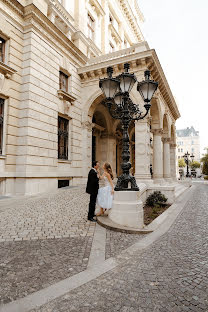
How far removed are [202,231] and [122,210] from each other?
2255 mm

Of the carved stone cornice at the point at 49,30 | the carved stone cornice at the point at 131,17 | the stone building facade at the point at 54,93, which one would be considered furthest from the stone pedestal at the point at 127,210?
the carved stone cornice at the point at 131,17

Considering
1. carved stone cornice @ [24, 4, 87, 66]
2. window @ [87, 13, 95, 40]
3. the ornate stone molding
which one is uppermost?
window @ [87, 13, 95, 40]

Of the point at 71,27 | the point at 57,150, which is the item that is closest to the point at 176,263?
the point at 57,150

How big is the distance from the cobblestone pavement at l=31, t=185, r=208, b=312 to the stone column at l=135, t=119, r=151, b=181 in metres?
9.02

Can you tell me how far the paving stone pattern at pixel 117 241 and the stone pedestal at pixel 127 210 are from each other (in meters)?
0.50

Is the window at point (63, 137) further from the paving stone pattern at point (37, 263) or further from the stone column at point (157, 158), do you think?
the paving stone pattern at point (37, 263)

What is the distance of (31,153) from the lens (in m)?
10.7

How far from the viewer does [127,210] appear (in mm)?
5375

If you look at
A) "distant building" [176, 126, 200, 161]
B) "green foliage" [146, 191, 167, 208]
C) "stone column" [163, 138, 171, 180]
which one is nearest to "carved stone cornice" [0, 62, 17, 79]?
"green foliage" [146, 191, 167, 208]

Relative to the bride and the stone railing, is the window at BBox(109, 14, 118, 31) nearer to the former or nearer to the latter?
the stone railing

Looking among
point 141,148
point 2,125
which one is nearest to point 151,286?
point 2,125

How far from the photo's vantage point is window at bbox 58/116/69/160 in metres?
13.4

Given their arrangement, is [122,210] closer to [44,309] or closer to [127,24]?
[44,309]

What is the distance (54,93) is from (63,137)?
300 cm
